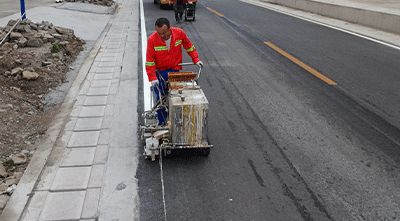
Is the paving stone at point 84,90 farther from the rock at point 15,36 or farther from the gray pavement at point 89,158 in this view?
the rock at point 15,36

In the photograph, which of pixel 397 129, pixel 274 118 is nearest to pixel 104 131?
pixel 274 118

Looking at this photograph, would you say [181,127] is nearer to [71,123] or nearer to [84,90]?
[71,123]

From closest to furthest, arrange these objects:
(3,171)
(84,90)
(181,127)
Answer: (3,171) → (181,127) → (84,90)

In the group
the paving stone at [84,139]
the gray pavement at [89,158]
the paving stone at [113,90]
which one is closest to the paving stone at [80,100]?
the gray pavement at [89,158]

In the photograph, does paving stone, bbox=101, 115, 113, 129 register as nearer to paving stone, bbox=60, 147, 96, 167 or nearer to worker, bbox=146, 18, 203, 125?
paving stone, bbox=60, 147, 96, 167

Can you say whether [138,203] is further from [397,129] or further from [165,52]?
[397,129]

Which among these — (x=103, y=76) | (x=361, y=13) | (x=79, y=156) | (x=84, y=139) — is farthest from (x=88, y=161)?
(x=361, y=13)

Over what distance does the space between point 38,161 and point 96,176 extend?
0.91 m

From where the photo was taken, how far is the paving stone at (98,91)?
270 inches

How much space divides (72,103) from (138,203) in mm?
3344

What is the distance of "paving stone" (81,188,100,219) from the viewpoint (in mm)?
3635

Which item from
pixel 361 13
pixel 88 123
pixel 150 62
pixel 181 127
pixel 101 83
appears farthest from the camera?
pixel 361 13

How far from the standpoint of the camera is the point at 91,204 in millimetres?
3793

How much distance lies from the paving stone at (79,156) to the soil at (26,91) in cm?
53
